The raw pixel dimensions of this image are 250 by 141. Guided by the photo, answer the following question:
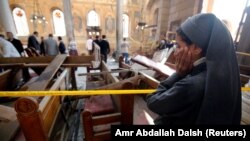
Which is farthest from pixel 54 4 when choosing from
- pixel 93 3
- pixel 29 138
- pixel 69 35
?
pixel 29 138

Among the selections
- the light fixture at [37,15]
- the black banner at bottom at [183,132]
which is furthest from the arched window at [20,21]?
the black banner at bottom at [183,132]

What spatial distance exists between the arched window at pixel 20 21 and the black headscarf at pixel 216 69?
58.2ft

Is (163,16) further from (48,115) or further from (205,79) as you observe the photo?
(205,79)

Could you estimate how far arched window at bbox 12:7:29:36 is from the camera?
13.9m

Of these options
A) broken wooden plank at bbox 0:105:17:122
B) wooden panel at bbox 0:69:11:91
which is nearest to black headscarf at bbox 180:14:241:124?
broken wooden plank at bbox 0:105:17:122

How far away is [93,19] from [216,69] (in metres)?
17.6

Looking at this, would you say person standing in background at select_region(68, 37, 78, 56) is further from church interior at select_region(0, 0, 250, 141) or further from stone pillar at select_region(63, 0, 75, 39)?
stone pillar at select_region(63, 0, 75, 39)

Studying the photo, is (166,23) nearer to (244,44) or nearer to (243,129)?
(244,44)

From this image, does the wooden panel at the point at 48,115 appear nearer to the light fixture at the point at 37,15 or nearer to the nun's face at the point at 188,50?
the nun's face at the point at 188,50

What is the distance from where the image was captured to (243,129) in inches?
35.1

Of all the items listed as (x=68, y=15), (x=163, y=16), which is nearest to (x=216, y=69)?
(x=68, y=15)

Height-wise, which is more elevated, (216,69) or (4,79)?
(216,69)

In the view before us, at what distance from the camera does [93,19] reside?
16.7 meters

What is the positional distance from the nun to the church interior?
72cm
